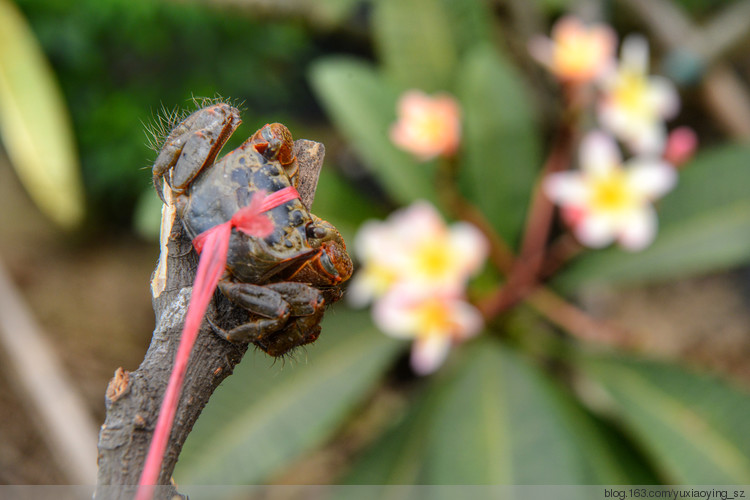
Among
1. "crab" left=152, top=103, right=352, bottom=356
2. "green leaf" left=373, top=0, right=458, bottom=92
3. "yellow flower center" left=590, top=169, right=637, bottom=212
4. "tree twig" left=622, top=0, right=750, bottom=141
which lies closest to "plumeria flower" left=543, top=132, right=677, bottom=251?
"yellow flower center" left=590, top=169, right=637, bottom=212

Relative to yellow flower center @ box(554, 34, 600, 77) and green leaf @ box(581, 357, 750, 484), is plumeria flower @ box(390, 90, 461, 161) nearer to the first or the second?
yellow flower center @ box(554, 34, 600, 77)

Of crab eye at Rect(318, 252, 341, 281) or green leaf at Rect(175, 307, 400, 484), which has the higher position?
crab eye at Rect(318, 252, 341, 281)

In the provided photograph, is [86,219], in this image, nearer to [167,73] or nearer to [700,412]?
[167,73]

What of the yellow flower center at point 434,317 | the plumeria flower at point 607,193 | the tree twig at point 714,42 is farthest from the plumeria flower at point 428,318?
the tree twig at point 714,42

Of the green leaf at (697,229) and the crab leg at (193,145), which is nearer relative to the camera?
the crab leg at (193,145)

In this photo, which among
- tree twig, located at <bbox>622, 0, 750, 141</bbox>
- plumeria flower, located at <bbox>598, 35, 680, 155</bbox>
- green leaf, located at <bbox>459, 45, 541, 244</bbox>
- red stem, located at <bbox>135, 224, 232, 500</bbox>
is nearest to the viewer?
red stem, located at <bbox>135, 224, 232, 500</bbox>

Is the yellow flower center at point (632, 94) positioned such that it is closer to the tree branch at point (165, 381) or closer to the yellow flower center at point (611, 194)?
the yellow flower center at point (611, 194)

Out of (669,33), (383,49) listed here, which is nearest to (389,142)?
(383,49)
